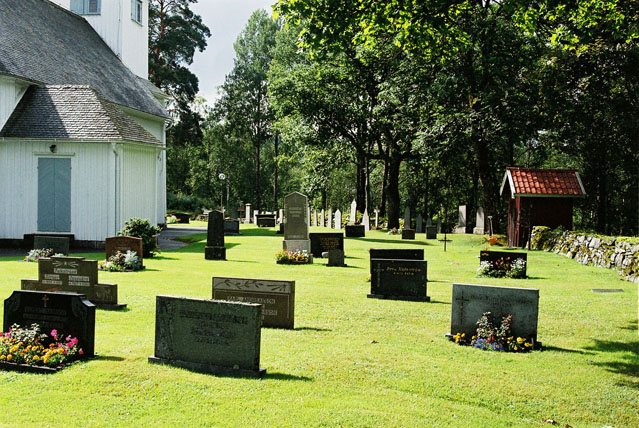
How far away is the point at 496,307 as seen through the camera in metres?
9.52


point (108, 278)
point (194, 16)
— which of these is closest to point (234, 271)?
point (108, 278)

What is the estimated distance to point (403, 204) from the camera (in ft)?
190

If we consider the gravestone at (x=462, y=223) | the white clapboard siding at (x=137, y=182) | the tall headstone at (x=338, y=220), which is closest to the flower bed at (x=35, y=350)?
the white clapboard siding at (x=137, y=182)

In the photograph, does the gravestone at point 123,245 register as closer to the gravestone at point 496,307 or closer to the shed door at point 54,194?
the shed door at point 54,194

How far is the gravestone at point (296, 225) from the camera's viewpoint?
22.0 m

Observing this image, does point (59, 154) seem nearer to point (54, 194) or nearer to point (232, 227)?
point (54, 194)

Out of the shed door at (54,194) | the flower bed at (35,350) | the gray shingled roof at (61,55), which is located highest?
the gray shingled roof at (61,55)

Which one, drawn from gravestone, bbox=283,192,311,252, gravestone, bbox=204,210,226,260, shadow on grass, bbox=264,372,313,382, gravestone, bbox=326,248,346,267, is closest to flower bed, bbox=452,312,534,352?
shadow on grass, bbox=264,372,313,382

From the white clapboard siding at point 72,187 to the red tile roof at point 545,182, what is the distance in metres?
17.3

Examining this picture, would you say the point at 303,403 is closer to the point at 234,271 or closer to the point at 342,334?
the point at 342,334

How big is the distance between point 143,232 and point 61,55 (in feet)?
45.2

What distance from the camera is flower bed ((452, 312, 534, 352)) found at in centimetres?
930

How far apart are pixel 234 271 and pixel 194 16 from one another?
46.4 m

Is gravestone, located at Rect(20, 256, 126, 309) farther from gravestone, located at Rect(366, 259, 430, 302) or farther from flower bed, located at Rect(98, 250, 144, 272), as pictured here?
gravestone, located at Rect(366, 259, 430, 302)
